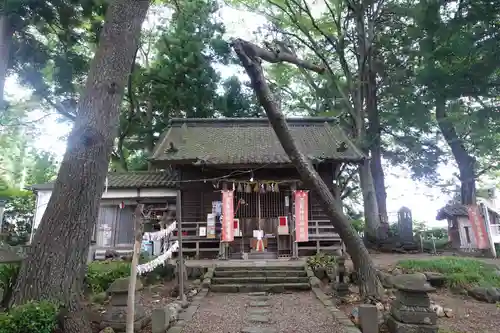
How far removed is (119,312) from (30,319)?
4.92 feet

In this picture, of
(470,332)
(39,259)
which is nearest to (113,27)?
(39,259)

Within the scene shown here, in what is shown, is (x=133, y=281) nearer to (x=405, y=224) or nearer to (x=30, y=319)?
(x=30, y=319)

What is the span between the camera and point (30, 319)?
391 centimetres

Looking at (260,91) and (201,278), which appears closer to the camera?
(260,91)

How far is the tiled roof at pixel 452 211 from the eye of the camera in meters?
14.0

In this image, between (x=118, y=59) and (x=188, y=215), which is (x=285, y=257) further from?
(x=118, y=59)

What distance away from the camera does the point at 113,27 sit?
565 centimetres

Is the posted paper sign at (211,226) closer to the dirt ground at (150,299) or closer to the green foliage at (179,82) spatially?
the dirt ground at (150,299)

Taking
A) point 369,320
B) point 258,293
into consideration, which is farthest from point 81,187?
point 258,293

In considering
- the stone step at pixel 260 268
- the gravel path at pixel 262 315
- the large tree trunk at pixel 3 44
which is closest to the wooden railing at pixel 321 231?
the stone step at pixel 260 268

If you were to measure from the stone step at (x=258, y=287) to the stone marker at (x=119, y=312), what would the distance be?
3476 mm

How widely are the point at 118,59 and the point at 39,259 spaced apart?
131 inches

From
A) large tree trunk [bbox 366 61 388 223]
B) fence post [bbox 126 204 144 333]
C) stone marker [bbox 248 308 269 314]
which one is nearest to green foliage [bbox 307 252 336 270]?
stone marker [bbox 248 308 269 314]

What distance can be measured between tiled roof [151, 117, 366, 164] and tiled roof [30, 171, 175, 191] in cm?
136
